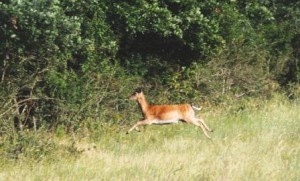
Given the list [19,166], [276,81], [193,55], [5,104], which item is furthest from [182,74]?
[19,166]

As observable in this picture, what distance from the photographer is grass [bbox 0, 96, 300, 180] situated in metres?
8.81

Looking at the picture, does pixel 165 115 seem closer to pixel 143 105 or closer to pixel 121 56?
pixel 143 105

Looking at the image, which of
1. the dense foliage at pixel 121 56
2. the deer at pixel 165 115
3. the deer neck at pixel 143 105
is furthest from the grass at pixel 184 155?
the dense foliage at pixel 121 56

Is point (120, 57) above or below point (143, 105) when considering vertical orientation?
above

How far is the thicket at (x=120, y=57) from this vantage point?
431 inches

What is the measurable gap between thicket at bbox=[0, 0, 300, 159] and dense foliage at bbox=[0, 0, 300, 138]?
2 cm

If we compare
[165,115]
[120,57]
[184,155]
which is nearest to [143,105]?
[165,115]

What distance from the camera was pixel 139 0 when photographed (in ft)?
44.9

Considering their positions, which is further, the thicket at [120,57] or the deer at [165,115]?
the deer at [165,115]

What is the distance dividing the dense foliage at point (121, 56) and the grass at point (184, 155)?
1.00 m

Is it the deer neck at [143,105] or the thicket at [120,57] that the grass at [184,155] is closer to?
the deer neck at [143,105]

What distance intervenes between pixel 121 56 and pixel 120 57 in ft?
0.15

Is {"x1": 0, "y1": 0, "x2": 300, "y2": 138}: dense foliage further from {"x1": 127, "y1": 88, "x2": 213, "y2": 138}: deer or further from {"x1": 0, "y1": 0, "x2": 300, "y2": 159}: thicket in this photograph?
{"x1": 127, "y1": 88, "x2": 213, "y2": 138}: deer

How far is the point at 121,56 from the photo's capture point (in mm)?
15422
